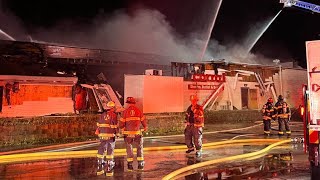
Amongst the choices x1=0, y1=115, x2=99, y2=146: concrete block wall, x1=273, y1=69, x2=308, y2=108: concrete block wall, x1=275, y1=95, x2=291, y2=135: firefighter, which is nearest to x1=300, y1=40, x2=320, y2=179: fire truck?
x1=275, y1=95, x2=291, y2=135: firefighter

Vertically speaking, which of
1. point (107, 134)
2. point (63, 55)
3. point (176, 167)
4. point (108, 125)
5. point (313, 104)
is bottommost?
point (176, 167)

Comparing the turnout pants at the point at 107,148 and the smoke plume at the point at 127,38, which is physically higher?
the smoke plume at the point at 127,38

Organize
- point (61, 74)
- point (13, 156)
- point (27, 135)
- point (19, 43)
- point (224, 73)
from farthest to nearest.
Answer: point (224, 73) → point (19, 43) → point (61, 74) → point (27, 135) → point (13, 156)

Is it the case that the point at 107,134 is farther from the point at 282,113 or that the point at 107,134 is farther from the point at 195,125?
the point at 282,113

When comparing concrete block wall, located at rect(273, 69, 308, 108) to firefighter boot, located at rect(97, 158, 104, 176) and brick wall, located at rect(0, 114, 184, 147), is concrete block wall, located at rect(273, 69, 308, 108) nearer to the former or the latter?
brick wall, located at rect(0, 114, 184, 147)

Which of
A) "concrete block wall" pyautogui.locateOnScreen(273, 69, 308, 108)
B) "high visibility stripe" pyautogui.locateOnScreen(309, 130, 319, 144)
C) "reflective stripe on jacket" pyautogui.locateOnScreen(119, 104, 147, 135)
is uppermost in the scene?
"concrete block wall" pyautogui.locateOnScreen(273, 69, 308, 108)

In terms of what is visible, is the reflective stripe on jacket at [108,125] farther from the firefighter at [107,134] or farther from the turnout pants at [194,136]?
the turnout pants at [194,136]

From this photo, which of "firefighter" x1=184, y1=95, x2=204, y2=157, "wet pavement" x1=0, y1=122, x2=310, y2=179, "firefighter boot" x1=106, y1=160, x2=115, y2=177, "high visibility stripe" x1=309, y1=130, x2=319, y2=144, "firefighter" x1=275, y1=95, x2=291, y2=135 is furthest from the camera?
"firefighter" x1=275, y1=95, x2=291, y2=135

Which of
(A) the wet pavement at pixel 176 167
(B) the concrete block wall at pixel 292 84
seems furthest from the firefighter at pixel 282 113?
(B) the concrete block wall at pixel 292 84

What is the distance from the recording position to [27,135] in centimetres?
1108

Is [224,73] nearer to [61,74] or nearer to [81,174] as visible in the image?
[61,74]

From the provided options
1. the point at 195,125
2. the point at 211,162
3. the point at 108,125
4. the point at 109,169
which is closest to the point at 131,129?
the point at 108,125

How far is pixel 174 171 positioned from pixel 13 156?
451 cm

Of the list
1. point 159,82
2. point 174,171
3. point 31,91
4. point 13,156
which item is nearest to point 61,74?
point 31,91
